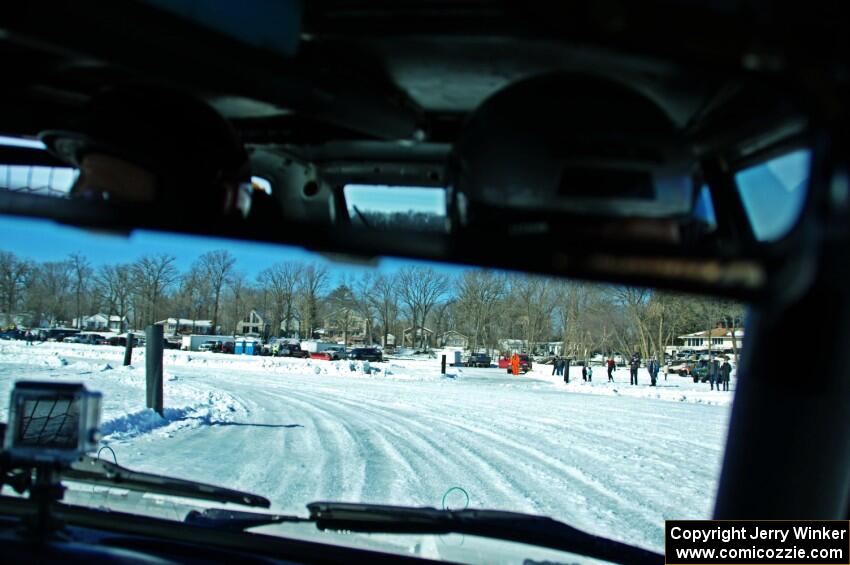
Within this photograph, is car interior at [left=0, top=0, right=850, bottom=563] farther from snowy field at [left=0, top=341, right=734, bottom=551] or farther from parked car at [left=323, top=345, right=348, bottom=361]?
parked car at [left=323, top=345, right=348, bottom=361]

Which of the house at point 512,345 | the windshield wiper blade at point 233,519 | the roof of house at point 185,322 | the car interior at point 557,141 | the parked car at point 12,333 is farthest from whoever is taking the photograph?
the house at point 512,345

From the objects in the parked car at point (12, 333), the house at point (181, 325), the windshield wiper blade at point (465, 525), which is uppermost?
the house at point (181, 325)

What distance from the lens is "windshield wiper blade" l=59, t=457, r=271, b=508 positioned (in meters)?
2.46

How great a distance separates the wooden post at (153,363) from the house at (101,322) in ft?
1.48

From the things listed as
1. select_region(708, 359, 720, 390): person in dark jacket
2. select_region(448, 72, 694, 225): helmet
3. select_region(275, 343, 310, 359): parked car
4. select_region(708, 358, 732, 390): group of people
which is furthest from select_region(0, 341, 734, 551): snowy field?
select_region(275, 343, 310, 359): parked car

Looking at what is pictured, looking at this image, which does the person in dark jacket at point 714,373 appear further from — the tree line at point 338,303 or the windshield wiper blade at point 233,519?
the windshield wiper blade at point 233,519

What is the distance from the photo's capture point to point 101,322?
14.3 ft

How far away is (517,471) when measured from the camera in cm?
625

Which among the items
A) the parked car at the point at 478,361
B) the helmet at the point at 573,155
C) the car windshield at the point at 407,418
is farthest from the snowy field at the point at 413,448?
the parked car at the point at 478,361

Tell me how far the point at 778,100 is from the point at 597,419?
443 inches

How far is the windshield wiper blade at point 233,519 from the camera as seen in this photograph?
97.7 inches

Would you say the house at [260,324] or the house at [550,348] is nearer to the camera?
the house at [260,324]

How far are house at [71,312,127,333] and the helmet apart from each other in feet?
11.1

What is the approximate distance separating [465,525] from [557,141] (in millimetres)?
1568
